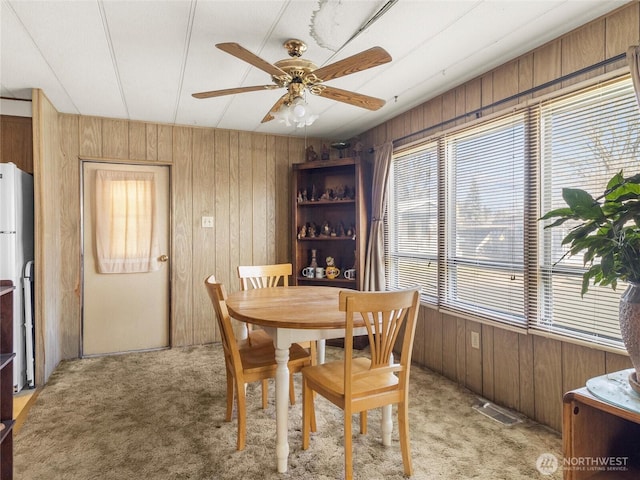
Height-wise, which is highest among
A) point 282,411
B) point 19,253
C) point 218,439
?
point 19,253

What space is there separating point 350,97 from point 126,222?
266 cm

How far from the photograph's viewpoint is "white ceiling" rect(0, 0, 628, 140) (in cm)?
180

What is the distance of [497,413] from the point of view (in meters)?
2.33

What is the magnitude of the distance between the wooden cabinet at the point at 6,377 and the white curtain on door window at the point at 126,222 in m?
2.04

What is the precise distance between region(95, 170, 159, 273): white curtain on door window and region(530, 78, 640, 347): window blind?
3.44m

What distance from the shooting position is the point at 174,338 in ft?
12.3

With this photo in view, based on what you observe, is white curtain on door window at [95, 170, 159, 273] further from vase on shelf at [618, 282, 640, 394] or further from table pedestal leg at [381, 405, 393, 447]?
vase on shelf at [618, 282, 640, 394]

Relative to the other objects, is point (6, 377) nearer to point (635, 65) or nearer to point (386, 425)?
point (386, 425)

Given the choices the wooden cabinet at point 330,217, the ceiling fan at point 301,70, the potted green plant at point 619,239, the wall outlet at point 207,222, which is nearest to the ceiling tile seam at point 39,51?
the ceiling fan at point 301,70

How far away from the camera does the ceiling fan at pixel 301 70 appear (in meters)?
1.69

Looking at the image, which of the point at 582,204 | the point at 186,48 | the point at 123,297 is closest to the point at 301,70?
the point at 186,48

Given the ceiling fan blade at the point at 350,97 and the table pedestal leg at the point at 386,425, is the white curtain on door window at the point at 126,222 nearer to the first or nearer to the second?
the ceiling fan blade at the point at 350,97

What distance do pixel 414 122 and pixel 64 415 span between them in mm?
3504
